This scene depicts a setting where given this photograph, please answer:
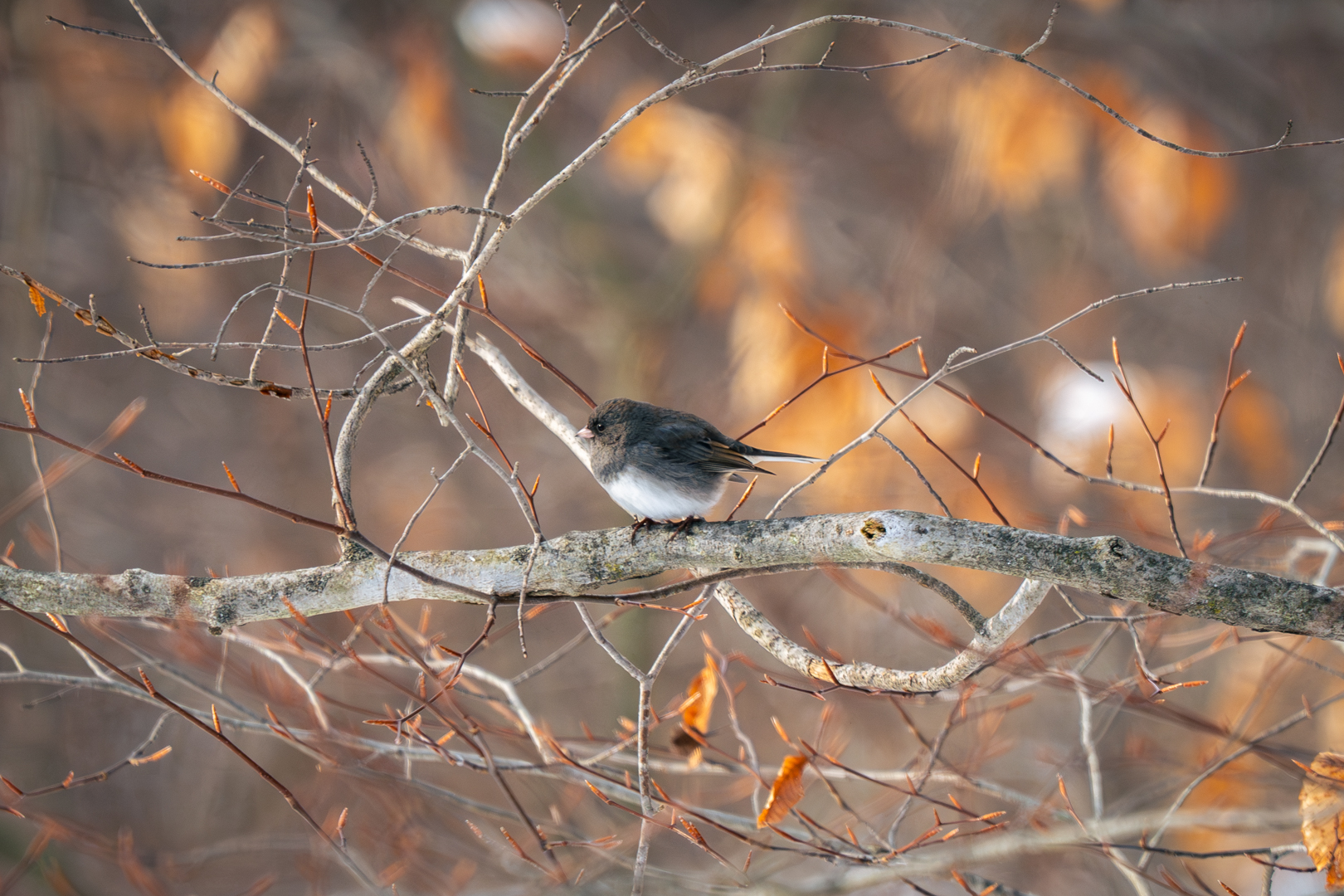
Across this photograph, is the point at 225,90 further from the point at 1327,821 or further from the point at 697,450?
the point at 1327,821

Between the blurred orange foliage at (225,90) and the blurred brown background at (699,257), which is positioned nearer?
the blurred orange foliage at (225,90)

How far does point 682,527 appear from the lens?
1.78 metres

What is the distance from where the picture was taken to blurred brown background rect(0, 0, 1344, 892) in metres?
5.03

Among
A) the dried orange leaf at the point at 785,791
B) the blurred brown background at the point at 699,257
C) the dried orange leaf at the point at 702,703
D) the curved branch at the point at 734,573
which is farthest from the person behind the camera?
the blurred brown background at the point at 699,257

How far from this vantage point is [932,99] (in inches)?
228

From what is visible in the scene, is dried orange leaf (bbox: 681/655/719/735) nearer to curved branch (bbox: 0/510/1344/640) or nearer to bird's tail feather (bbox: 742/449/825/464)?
curved branch (bbox: 0/510/1344/640)

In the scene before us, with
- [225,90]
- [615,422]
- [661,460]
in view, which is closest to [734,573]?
[661,460]

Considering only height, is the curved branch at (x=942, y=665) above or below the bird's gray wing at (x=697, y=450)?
below

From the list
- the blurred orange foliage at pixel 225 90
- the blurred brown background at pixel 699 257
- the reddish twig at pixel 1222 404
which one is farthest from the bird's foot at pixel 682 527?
the blurred orange foliage at pixel 225 90

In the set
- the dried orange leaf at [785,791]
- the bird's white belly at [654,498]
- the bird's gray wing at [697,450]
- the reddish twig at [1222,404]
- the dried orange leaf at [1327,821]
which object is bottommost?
the dried orange leaf at [785,791]

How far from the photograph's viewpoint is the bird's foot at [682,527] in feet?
5.47

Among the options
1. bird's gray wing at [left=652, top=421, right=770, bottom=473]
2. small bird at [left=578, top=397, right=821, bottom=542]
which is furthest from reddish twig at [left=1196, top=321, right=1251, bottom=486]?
bird's gray wing at [left=652, top=421, right=770, bottom=473]

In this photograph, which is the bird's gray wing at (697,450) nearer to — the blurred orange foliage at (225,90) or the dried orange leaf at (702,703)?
the dried orange leaf at (702,703)

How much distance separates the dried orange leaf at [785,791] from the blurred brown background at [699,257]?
3.14 meters
